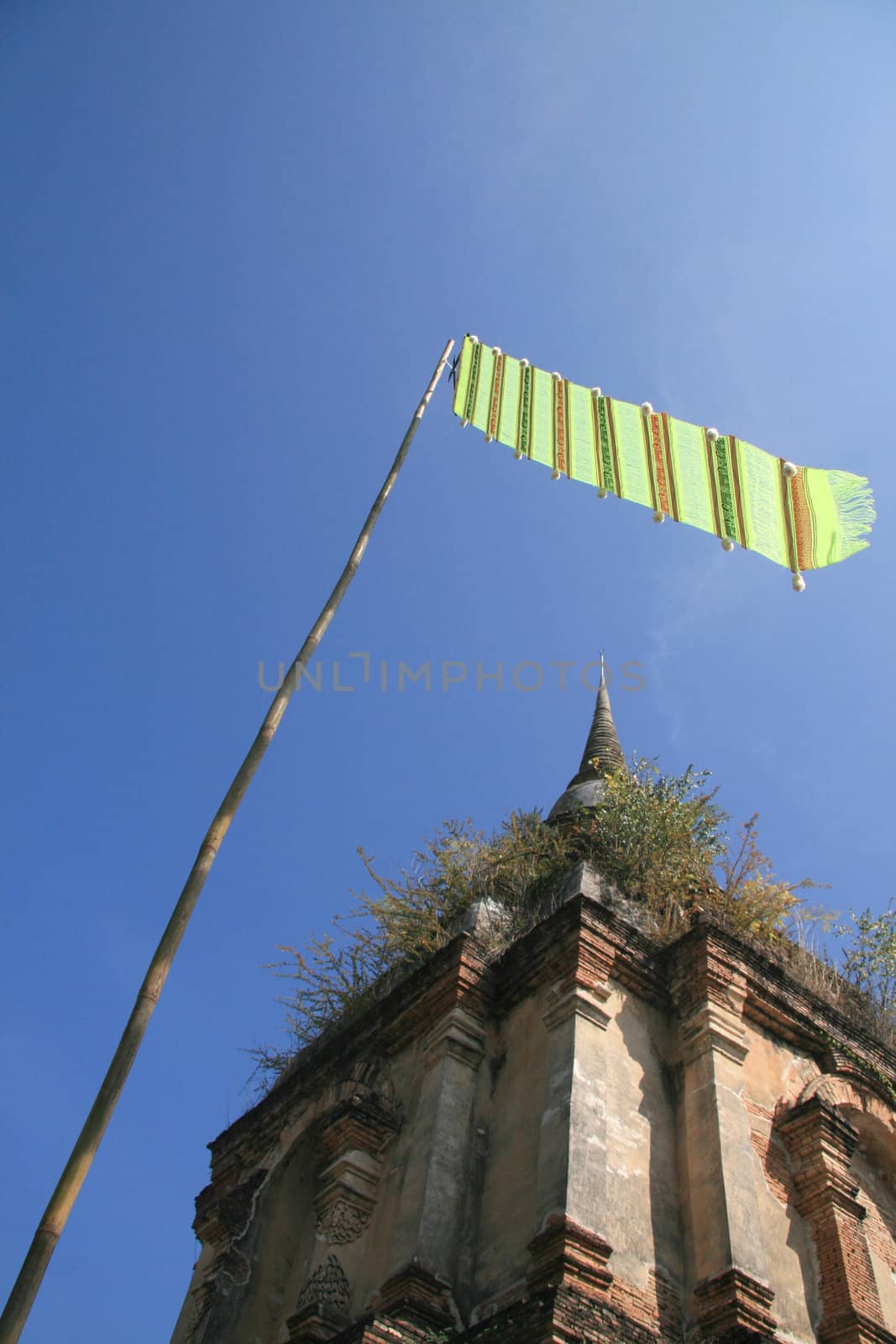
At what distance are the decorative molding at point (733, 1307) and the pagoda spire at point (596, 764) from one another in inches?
226

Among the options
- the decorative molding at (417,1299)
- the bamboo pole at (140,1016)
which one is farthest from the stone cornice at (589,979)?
the bamboo pole at (140,1016)

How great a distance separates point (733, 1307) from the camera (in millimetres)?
6422

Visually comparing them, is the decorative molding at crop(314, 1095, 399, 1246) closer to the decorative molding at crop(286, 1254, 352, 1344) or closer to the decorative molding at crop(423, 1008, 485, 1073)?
the decorative molding at crop(286, 1254, 352, 1344)

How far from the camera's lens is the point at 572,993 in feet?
25.9

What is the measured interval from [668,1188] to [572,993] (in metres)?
1.42

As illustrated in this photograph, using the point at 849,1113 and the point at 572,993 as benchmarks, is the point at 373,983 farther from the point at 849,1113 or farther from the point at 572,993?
the point at 849,1113

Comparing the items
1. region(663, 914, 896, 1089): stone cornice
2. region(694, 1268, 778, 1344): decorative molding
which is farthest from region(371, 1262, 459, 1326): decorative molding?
region(663, 914, 896, 1089): stone cornice

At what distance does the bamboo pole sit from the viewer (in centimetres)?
352

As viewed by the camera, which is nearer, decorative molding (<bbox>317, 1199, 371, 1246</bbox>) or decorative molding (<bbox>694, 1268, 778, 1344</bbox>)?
decorative molding (<bbox>694, 1268, 778, 1344</bbox>)

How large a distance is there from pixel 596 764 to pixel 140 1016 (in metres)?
10.0

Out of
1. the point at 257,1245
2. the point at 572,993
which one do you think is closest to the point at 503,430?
the point at 572,993

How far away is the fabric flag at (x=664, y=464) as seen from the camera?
823cm

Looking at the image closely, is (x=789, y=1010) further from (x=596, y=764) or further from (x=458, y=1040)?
(x=596, y=764)

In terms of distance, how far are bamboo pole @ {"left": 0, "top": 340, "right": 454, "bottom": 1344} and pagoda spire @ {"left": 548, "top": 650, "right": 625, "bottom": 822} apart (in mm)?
6927
